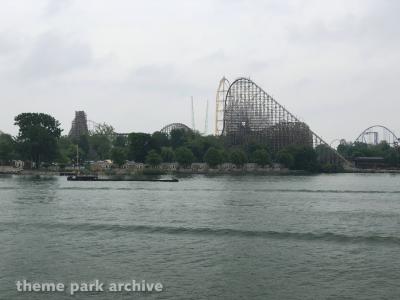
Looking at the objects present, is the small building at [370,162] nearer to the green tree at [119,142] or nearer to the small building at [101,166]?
the green tree at [119,142]

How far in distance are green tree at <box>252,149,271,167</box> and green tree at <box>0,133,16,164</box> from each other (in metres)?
60.5

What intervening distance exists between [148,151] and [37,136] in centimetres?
2844

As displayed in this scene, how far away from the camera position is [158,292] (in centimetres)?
1847

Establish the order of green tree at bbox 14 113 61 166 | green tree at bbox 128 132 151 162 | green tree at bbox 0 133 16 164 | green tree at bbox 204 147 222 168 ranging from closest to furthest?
green tree at bbox 14 113 61 166 < green tree at bbox 204 147 222 168 < green tree at bbox 0 133 16 164 < green tree at bbox 128 132 151 162

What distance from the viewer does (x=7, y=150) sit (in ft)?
426

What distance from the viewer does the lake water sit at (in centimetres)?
1939

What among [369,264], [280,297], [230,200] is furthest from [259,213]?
[280,297]

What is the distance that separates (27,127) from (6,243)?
9944 cm

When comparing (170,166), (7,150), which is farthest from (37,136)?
(170,166)

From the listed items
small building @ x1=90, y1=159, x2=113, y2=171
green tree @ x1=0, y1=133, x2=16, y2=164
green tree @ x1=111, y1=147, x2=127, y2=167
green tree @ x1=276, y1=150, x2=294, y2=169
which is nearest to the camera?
green tree @ x1=111, y1=147, x2=127, y2=167

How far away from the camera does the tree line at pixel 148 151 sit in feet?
391

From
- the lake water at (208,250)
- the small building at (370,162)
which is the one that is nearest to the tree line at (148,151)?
the small building at (370,162)

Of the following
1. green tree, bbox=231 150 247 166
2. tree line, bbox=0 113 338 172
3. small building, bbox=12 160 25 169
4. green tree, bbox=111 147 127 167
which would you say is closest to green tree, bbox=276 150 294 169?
tree line, bbox=0 113 338 172

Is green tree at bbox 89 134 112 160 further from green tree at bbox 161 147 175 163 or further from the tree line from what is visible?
green tree at bbox 161 147 175 163
